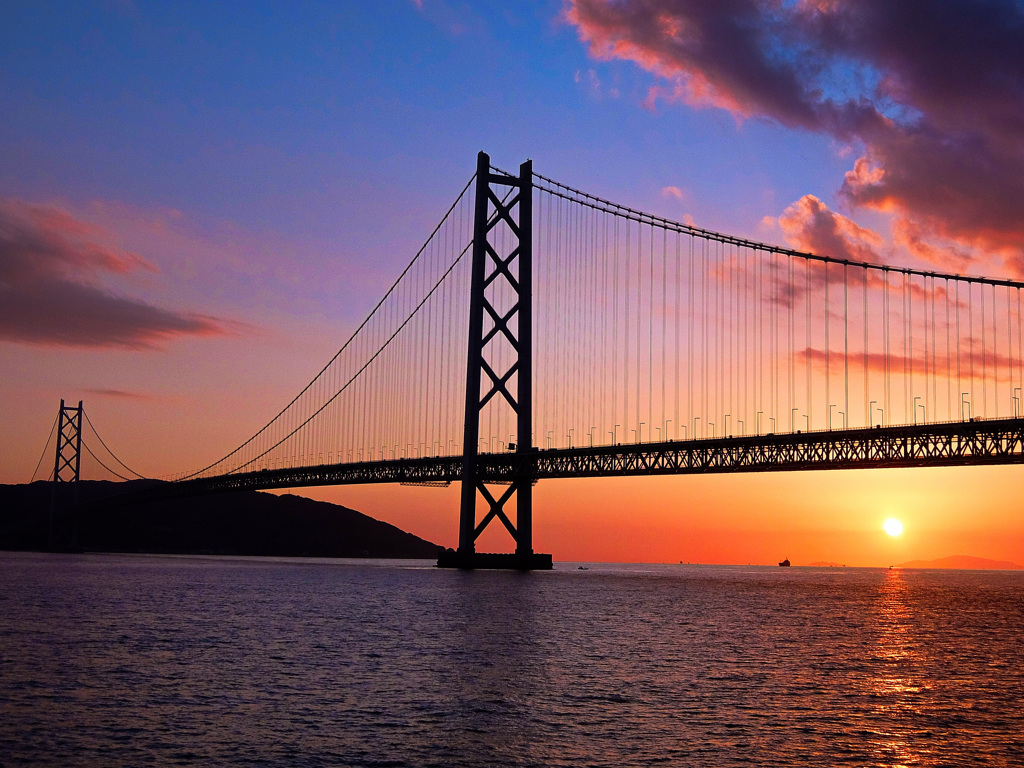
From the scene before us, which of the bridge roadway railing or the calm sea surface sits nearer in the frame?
the calm sea surface

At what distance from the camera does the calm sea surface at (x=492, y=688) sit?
630 inches

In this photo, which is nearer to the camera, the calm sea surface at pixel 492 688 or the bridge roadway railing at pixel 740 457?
the calm sea surface at pixel 492 688

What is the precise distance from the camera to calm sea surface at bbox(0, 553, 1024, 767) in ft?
52.5

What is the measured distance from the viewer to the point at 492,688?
71.1 feet

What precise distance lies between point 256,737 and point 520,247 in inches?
2443

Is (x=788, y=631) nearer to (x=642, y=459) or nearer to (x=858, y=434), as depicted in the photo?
(x=858, y=434)

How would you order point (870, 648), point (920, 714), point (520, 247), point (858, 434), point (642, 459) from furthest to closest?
1. point (520, 247)
2. point (642, 459)
3. point (858, 434)
4. point (870, 648)
5. point (920, 714)

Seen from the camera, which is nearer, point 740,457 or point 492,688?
point 492,688

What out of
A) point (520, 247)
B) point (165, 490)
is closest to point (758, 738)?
point (520, 247)

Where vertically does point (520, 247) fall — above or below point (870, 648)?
above

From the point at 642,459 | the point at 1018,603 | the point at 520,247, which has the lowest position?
the point at 1018,603

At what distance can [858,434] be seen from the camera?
59.1 metres

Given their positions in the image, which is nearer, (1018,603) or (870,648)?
(870,648)

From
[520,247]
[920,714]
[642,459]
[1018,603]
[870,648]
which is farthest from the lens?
[520,247]
